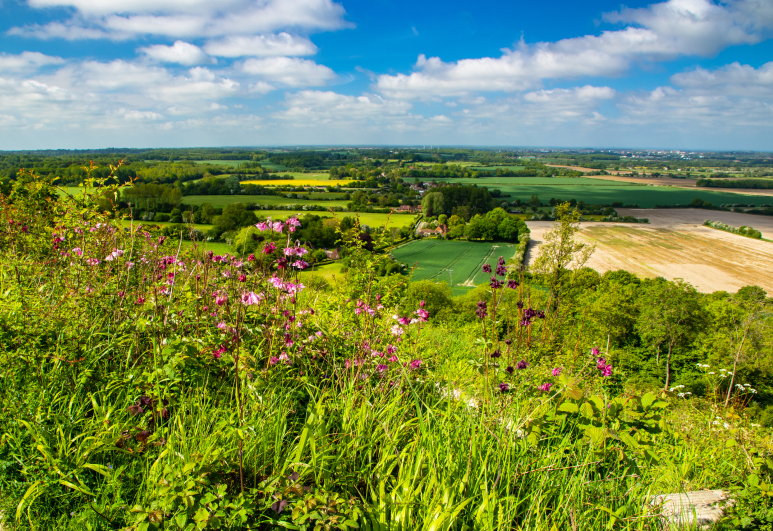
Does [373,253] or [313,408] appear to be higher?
[373,253]

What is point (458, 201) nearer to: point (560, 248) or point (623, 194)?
point (623, 194)

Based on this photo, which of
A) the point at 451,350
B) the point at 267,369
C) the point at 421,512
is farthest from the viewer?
the point at 451,350

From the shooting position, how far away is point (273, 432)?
2064mm

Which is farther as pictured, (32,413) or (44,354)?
(44,354)

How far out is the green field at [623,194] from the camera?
90.5 metres

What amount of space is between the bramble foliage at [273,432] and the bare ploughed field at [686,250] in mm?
47451

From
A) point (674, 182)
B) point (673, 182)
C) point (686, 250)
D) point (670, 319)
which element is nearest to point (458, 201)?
point (686, 250)

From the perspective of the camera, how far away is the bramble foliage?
1.68 m

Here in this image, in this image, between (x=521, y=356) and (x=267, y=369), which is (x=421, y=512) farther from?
(x=521, y=356)

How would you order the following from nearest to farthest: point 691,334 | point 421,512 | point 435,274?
point 421,512, point 691,334, point 435,274

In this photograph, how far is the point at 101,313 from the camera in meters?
3.00

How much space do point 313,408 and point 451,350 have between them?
2.92m

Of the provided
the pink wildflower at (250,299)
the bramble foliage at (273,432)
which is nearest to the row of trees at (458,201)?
the bramble foliage at (273,432)

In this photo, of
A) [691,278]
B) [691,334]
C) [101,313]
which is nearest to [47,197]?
[101,313]
